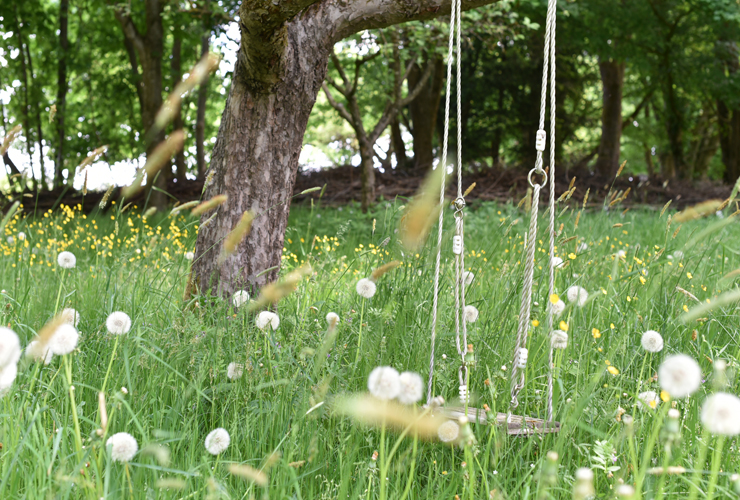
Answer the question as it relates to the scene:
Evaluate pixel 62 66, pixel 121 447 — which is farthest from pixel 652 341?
pixel 62 66

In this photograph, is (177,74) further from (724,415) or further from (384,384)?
(724,415)

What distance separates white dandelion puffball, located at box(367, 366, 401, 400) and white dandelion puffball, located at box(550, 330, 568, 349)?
75 centimetres

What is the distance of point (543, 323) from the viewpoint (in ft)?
8.38

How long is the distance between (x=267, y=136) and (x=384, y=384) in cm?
212

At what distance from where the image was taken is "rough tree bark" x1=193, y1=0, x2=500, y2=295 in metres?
2.95

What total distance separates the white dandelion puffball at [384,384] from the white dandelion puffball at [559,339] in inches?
29.6

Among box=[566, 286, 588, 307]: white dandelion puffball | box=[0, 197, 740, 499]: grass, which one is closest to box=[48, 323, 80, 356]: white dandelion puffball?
box=[0, 197, 740, 499]: grass

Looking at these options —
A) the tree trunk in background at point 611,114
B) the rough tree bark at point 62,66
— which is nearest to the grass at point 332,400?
the rough tree bark at point 62,66

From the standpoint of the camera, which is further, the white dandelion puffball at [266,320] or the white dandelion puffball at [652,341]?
the white dandelion puffball at [266,320]

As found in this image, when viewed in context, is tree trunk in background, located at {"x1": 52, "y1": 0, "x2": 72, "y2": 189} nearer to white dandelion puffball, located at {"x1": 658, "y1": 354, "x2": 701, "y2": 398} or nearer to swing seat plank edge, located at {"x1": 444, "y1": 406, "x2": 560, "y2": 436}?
swing seat plank edge, located at {"x1": 444, "y1": 406, "x2": 560, "y2": 436}

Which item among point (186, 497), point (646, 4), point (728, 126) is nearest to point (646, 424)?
point (186, 497)

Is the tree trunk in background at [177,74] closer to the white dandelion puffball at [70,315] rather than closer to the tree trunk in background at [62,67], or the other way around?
the tree trunk in background at [62,67]

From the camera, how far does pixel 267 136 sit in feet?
9.87

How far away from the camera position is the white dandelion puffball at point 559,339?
70.6 inches
